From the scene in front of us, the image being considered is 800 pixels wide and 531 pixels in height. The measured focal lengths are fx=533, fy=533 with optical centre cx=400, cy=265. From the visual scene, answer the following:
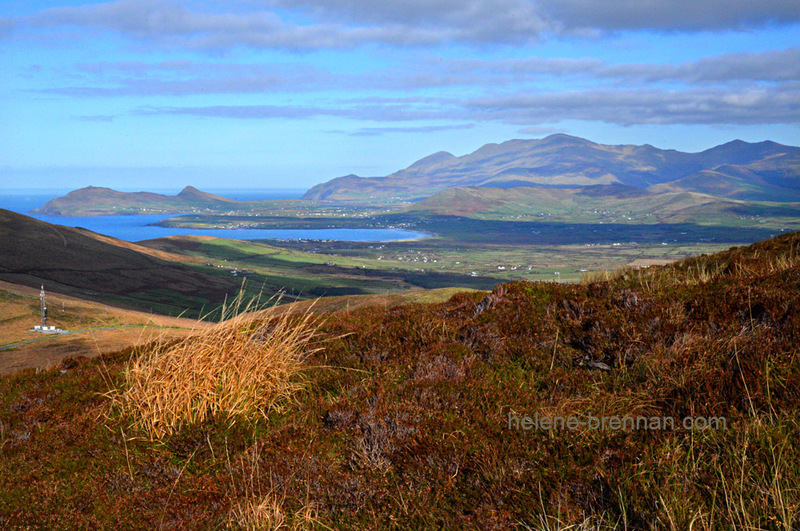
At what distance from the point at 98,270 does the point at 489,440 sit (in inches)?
6040

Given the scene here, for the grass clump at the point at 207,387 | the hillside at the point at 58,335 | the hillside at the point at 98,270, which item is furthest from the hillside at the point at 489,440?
the hillside at the point at 98,270

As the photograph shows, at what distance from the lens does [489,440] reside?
16.7 feet

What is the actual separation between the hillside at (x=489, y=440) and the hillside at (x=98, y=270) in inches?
4329

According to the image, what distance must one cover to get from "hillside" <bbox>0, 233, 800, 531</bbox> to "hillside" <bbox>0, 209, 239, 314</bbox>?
110 metres

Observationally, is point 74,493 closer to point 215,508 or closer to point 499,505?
point 215,508

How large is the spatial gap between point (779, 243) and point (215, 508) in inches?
716

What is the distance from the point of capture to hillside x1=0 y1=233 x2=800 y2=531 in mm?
4074

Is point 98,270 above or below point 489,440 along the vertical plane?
below

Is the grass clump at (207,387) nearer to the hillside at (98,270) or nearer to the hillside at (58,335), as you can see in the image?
the hillside at (58,335)

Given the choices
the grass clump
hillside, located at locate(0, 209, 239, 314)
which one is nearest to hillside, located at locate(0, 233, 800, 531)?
the grass clump

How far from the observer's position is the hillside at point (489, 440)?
13.4 feet

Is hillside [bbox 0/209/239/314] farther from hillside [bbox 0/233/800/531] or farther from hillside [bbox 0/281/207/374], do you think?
hillside [bbox 0/233/800/531]

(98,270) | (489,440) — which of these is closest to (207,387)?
(489,440)

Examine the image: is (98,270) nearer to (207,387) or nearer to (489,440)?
(207,387)
